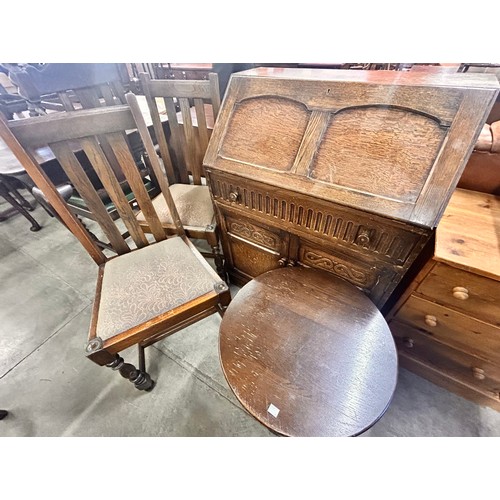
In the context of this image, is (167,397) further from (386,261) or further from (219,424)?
(386,261)

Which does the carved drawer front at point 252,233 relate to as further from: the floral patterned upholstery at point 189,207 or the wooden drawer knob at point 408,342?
the wooden drawer knob at point 408,342

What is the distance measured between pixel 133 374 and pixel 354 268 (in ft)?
3.73

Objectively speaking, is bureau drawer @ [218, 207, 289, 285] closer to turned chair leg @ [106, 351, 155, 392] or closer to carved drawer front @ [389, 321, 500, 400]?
carved drawer front @ [389, 321, 500, 400]

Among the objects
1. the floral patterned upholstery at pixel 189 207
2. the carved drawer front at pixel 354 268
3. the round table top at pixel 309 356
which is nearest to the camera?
the round table top at pixel 309 356

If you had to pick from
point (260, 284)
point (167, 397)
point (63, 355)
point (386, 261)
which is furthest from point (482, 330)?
point (63, 355)

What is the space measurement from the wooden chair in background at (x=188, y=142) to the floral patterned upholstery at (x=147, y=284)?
26 centimetres

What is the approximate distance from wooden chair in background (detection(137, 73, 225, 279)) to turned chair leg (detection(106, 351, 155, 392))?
2.44 ft

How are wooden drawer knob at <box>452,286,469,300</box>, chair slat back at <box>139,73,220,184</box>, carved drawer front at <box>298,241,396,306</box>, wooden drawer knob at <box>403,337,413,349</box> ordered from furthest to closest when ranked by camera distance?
1. chair slat back at <box>139,73,220,184</box>
2. wooden drawer knob at <box>403,337,413,349</box>
3. carved drawer front at <box>298,241,396,306</box>
4. wooden drawer knob at <box>452,286,469,300</box>

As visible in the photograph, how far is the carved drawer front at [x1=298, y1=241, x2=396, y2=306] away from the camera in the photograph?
93 cm

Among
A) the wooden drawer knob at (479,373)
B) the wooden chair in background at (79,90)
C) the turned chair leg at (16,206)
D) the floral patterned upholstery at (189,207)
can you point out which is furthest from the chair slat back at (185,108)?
the wooden drawer knob at (479,373)

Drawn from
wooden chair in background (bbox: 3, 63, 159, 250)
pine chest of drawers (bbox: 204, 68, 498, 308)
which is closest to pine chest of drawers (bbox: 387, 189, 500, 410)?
pine chest of drawers (bbox: 204, 68, 498, 308)

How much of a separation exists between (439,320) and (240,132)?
3.74ft

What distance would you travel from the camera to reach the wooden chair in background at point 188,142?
4.32 feet
